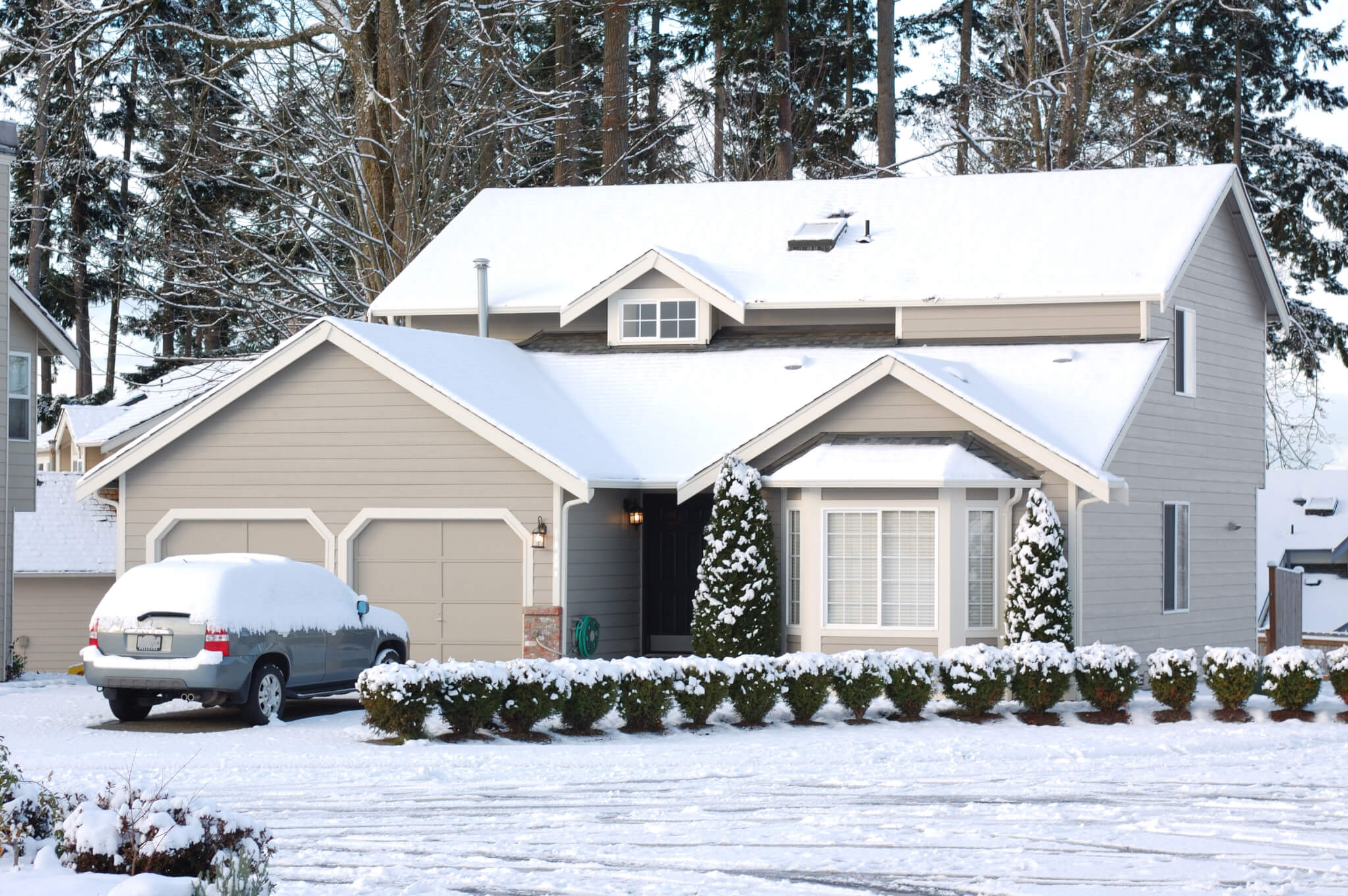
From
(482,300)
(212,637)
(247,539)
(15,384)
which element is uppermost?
(482,300)

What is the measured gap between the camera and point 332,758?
47.5ft

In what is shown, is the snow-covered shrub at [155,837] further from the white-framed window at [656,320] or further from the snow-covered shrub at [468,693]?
the white-framed window at [656,320]

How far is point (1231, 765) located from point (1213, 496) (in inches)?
429

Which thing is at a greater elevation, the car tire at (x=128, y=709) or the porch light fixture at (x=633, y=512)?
the porch light fixture at (x=633, y=512)

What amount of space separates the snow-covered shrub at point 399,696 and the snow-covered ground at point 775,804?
0.32m

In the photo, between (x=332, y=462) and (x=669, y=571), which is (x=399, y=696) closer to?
(x=332, y=462)

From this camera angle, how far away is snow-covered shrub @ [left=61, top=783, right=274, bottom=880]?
7781 millimetres

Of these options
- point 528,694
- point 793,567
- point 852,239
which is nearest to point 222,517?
point 793,567

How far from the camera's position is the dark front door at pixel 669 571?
23375 millimetres

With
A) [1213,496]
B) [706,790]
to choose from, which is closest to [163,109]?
[1213,496]

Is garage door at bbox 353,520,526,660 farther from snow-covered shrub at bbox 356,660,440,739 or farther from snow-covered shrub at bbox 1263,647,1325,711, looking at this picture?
snow-covered shrub at bbox 1263,647,1325,711

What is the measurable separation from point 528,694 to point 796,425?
253 inches

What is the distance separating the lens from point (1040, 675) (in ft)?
59.3

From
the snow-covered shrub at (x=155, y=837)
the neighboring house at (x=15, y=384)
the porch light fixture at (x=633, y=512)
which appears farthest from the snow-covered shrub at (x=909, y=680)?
the neighboring house at (x=15, y=384)
